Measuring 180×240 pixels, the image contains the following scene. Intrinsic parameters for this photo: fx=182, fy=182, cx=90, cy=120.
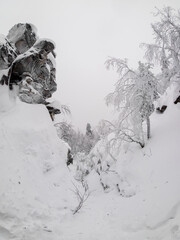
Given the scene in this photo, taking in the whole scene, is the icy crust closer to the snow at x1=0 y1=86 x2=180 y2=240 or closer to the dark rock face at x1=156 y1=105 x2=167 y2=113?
the snow at x1=0 y1=86 x2=180 y2=240

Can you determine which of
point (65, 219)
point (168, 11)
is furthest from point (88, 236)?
point (168, 11)

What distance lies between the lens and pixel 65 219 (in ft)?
24.9

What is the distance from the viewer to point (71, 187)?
35.4ft

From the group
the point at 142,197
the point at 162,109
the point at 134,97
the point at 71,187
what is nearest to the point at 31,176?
the point at 71,187

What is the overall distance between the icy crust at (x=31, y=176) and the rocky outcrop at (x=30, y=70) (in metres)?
1.27

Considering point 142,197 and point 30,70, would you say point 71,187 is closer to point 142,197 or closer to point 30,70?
point 142,197

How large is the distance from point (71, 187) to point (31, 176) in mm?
2856

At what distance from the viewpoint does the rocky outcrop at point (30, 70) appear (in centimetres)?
1296

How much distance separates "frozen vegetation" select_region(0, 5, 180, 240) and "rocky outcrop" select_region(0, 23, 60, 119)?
71mm

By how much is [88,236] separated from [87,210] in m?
2.73

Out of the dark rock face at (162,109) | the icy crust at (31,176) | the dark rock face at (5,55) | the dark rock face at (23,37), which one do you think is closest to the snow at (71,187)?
the icy crust at (31,176)

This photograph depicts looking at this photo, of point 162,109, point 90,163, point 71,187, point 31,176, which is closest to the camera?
point 31,176

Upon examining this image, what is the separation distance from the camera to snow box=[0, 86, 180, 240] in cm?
622

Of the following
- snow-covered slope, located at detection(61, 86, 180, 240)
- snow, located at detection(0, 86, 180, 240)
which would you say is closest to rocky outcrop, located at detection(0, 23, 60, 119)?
snow, located at detection(0, 86, 180, 240)
